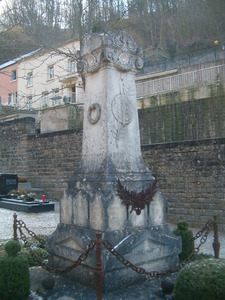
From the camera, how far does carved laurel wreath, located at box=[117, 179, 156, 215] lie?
479 centimetres

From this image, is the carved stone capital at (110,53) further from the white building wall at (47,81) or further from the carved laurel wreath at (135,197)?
the white building wall at (47,81)

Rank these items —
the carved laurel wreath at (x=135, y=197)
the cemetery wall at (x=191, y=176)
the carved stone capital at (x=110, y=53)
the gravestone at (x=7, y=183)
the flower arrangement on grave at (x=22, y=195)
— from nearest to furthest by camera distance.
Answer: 1. the carved laurel wreath at (x=135, y=197)
2. the carved stone capital at (x=110, y=53)
3. the cemetery wall at (x=191, y=176)
4. the flower arrangement on grave at (x=22, y=195)
5. the gravestone at (x=7, y=183)

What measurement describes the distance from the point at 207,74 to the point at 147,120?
4.60m

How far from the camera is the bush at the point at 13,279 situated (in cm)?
415

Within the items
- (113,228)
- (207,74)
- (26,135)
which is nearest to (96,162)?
(113,228)

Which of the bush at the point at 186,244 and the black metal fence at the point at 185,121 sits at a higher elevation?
the black metal fence at the point at 185,121

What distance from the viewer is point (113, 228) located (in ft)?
15.2

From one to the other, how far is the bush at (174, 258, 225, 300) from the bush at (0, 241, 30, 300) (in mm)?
1881

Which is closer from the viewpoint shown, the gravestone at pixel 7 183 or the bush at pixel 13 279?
the bush at pixel 13 279

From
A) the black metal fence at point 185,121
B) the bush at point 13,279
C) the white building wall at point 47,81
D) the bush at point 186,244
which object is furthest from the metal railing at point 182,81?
the bush at point 13,279

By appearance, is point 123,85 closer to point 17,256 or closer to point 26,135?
point 17,256

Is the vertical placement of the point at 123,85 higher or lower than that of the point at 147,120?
lower

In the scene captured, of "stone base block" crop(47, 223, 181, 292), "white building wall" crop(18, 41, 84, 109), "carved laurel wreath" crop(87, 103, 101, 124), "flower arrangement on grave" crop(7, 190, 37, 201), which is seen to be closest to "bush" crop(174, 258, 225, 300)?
"stone base block" crop(47, 223, 181, 292)

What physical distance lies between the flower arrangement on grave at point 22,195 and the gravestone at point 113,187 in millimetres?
9913
